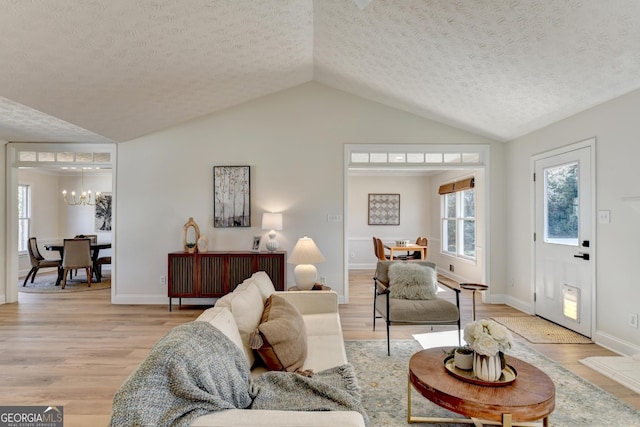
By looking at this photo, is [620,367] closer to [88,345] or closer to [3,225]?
[88,345]

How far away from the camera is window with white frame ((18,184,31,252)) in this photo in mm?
7645

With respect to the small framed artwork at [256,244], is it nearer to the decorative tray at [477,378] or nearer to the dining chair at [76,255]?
the decorative tray at [477,378]

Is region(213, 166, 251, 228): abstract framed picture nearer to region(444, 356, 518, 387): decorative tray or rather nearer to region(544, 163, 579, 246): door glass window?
region(444, 356, 518, 387): decorative tray

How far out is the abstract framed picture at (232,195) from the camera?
5.09m

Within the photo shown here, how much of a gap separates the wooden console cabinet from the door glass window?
11.0 ft

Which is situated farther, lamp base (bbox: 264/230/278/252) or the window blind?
the window blind

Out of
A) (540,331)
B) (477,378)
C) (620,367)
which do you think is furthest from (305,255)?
(620,367)

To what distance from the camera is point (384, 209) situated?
8727 mm

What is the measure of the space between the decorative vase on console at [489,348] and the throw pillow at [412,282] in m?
1.62

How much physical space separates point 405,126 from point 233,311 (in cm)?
404

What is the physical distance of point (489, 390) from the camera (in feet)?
5.89

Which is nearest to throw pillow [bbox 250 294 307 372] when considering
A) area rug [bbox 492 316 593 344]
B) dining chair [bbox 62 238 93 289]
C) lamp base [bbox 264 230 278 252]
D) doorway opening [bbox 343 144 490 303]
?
lamp base [bbox 264 230 278 252]

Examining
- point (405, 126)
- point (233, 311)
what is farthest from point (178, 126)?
point (233, 311)

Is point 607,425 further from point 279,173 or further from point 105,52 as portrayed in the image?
point 105,52
